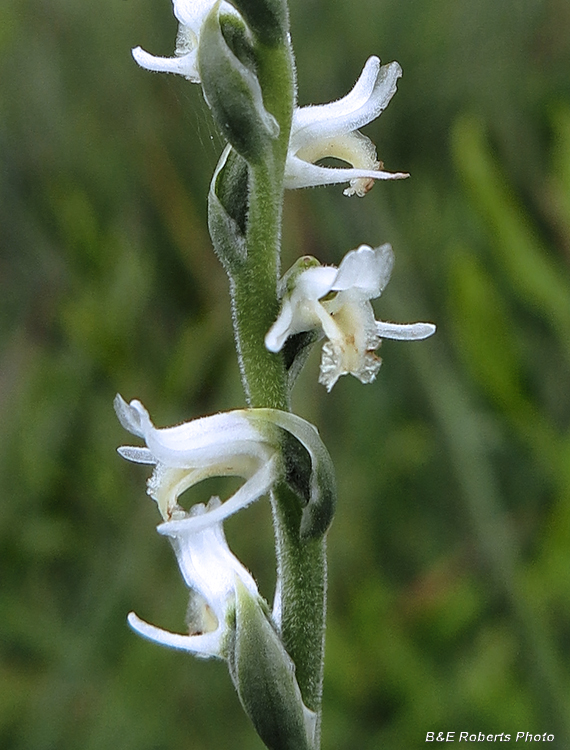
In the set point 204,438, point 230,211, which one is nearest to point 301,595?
point 204,438

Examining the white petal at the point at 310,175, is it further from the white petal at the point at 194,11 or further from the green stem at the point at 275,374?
the white petal at the point at 194,11

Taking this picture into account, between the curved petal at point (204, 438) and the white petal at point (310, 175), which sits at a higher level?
the white petal at point (310, 175)

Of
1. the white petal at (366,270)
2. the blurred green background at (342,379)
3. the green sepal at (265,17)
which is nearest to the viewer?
the white petal at (366,270)

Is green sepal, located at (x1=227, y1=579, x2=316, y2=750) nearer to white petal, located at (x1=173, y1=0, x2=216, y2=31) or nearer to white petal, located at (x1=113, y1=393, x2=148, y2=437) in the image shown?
white petal, located at (x1=113, y1=393, x2=148, y2=437)

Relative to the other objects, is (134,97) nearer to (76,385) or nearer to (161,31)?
(161,31)

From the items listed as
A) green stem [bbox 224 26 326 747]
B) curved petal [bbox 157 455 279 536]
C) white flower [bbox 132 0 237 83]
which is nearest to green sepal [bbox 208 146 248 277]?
green stem [bbox 224 26 326 747]

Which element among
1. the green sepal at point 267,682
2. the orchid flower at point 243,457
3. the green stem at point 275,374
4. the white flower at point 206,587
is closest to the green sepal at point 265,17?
the green stem at point 275,374

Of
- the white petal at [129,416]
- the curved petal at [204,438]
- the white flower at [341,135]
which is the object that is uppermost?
the white flower at [341,135]

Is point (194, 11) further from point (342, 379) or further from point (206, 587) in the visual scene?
point (342, 379)
